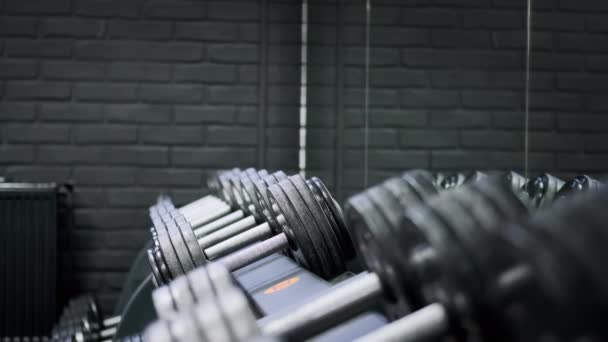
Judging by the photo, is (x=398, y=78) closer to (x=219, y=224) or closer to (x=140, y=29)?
(x=219, y=224)

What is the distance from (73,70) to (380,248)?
352 centimetres

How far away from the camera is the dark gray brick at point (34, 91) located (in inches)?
152

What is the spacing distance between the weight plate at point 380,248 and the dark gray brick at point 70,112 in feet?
11.1

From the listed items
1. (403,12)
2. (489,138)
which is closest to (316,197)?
(489,138)

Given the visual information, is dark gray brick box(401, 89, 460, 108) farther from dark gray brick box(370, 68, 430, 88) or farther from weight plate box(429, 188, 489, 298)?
weight plate box(429, 188, 489, 298)

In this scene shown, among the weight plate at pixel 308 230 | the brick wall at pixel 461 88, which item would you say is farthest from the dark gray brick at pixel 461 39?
the weight plate at pixel 308 230

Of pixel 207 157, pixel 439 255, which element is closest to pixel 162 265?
pixel 439 255

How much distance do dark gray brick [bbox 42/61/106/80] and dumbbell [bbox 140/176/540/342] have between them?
11.0ft

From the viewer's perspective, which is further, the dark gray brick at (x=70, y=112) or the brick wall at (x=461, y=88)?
the dark gray brick at (x=70, y=112)

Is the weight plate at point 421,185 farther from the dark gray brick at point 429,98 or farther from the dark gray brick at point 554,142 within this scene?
the dark gray brick at point 429,98

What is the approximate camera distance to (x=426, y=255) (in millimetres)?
531

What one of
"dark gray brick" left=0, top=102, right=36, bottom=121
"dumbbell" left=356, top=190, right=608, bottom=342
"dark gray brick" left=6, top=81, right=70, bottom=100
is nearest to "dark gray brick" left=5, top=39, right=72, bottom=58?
"dark gray brick" left=6, top=81, right=70, bottom=100

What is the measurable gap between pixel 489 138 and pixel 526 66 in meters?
0.24

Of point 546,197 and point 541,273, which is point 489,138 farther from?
point 541,273
